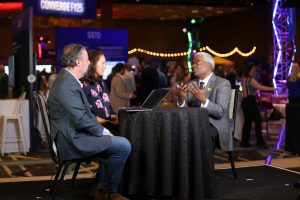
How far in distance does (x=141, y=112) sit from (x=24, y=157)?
377cm

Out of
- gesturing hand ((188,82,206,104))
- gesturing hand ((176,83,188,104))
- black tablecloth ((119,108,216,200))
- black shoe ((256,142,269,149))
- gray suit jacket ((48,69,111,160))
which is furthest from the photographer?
black shoe ((256,142,269,149))

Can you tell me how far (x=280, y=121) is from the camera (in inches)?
516

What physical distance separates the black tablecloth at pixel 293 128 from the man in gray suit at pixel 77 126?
3.11 meters

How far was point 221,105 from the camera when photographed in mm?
5090

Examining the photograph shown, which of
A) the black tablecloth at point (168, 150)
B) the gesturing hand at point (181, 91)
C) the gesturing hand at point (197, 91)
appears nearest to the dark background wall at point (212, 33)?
the gesturing hand at point (181, 91)

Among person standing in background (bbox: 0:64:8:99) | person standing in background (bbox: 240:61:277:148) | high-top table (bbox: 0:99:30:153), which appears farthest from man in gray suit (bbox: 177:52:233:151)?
person standing in background (bbox: 0:64:8:99)

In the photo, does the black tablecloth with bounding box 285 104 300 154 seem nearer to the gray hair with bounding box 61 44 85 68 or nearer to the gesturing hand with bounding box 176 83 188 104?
the gesturing hand with bounding box 176 83 188 104

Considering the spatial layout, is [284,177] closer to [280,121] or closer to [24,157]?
[24,157]

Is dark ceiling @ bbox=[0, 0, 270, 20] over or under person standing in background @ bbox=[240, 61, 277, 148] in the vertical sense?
over

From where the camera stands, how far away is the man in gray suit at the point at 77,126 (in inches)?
160

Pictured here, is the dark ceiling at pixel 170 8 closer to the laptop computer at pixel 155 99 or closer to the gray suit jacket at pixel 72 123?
the laptop computer at pixel 155 99

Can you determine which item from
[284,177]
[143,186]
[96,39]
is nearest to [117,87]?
[96,39]

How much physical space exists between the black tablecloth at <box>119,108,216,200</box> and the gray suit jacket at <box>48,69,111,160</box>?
40 cm

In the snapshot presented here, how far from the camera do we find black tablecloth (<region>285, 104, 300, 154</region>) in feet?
22.1
